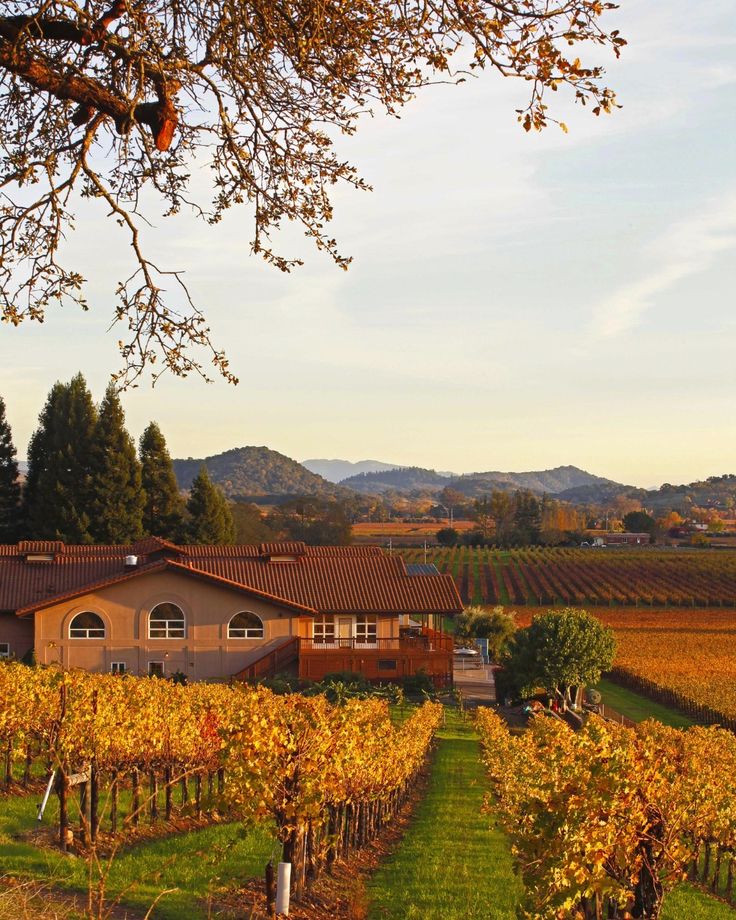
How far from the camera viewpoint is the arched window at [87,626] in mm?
36469

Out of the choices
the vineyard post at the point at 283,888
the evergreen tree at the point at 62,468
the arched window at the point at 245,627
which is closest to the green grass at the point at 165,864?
the vineyard post at the point at 283,888

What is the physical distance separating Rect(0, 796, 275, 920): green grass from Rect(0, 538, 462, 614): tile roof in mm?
22525

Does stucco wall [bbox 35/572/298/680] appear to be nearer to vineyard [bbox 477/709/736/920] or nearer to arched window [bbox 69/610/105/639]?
arched window [bbox 69/610/105/639]

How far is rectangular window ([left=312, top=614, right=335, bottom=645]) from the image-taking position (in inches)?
1471

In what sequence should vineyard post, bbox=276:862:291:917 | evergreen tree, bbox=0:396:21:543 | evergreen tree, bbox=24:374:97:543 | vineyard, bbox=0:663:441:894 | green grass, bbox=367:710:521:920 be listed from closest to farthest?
vineyard post, bbox=276:862:291:917, vineyard, bbox=0:663:441:894, green grass, bbox=367:710:521:920, evergreen tree, bbox=24:374:97:543, evergreen tree, bbox=0:396:21:543

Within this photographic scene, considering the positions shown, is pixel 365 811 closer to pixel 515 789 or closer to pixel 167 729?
pixel 515 789

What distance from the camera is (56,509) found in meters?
53.5

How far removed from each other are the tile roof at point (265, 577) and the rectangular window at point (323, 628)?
849mm

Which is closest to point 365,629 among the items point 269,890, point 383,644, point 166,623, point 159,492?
point 383,644

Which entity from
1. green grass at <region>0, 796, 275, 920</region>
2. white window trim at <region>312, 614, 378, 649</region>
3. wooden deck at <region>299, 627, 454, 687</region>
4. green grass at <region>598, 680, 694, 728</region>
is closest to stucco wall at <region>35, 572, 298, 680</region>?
white window trim at <region>312, 614, 378, 649</region>

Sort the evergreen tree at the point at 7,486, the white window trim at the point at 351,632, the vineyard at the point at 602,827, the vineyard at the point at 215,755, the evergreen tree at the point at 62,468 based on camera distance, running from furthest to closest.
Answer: the evergreen tree at the point at 7,486, the evergreen tree at the point at 62,468, the white window trim at the point at 351,632, the vineyard at the point at 215,755, the vineyard at the point at 602,827

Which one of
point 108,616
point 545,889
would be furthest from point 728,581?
point 545,889

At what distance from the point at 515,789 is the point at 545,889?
672cm

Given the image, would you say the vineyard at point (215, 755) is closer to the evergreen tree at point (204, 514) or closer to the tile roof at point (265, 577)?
the tile roof at point (265, 577)
